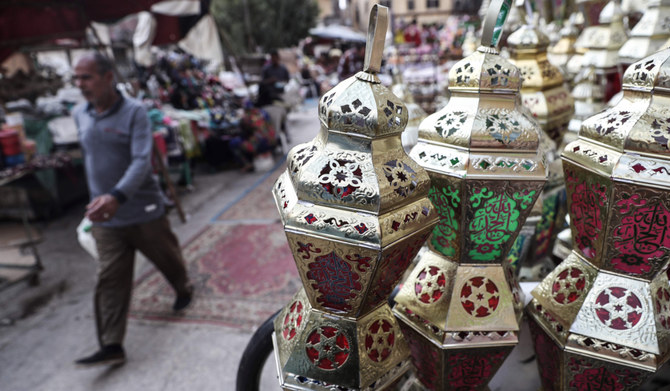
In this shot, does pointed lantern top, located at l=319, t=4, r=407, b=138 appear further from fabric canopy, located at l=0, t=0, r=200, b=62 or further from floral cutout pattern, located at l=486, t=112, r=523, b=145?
fabric canopy, located at l=0, t=0, r=200, b=62

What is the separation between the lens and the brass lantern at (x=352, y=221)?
513 millimetres

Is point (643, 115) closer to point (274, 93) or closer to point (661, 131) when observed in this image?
point (661, 131)

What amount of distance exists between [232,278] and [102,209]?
1.42 metres

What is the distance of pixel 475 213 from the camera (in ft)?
2.16

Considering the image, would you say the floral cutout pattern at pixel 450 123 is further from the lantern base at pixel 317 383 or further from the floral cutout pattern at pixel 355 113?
the lantern base at pixel 317 383

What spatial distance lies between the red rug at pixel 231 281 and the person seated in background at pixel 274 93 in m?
2.88

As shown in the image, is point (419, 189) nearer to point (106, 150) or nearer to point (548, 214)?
point (548, 214)

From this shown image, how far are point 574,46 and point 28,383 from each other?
3342 mm

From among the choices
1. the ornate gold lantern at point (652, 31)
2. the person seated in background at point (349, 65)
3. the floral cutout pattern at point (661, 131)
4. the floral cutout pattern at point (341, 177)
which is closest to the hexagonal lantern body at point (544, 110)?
the ornate gold lantern at point (652, 31)

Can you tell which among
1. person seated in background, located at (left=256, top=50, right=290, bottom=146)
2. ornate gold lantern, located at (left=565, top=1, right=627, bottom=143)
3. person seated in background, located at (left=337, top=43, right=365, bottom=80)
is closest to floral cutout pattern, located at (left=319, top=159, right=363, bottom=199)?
ornate gold lantern, located at (left=565, top=1, right=627, bottom=143)

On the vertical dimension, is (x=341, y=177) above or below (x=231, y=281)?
above

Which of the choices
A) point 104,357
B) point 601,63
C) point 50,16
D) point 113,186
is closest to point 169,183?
point 113,186

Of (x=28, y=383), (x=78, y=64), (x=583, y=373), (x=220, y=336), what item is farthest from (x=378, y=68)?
(x=28, y=383)

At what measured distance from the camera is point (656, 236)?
1.91 feet
